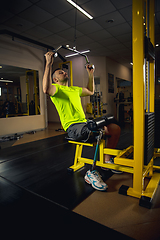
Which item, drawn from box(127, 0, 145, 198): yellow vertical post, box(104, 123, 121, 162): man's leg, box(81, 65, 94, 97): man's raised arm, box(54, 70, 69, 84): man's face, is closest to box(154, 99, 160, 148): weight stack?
box(104, 123, 121, 162): man's leg

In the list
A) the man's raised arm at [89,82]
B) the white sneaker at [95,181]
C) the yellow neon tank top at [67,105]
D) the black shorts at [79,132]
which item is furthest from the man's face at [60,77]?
the white sneaker at [95,181]

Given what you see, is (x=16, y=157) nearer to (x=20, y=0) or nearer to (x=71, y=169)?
(x=71, y=169)

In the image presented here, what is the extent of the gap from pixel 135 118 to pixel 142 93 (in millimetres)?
Result: 220

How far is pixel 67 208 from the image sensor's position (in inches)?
52.9

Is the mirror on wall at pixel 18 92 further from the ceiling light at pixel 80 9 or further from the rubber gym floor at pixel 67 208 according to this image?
the rubber gym floor at pixel 67 208

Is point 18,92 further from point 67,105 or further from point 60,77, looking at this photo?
point 67,105

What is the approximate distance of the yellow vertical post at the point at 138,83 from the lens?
132 cm

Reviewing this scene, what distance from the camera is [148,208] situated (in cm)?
133

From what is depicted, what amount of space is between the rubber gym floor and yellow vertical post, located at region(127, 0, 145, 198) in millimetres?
311

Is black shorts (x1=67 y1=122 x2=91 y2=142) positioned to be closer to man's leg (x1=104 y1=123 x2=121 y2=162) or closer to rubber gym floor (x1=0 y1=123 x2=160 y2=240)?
man's leg (x1=104 y1=123 x2=121 y2=162)

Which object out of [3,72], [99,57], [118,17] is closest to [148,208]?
[118,17]

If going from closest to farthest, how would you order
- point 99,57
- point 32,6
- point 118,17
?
point 32,6
point 118,17
point 99,57

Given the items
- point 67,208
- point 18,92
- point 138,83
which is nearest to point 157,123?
point 138,83

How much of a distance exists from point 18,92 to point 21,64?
1006mm
